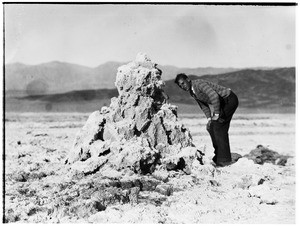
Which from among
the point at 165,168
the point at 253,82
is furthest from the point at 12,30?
the point at 253,82

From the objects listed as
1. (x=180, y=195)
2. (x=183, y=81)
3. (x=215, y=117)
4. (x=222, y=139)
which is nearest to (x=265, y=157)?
(x=222, y=139)

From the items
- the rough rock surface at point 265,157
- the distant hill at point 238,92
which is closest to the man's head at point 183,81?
the rough rock surface at point 265,157

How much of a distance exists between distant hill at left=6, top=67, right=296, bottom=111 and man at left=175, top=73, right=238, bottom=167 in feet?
28.3

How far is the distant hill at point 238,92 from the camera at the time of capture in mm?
15000

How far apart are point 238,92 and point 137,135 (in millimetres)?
12897

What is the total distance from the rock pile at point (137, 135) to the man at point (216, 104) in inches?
13.5

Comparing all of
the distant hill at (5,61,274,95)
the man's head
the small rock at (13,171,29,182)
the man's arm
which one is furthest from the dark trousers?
the distant hill at (5,61,274,95)

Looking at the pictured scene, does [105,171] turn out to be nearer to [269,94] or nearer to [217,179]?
[217,179]

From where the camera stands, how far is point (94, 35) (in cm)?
638

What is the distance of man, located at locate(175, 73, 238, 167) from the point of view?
493 centimetres

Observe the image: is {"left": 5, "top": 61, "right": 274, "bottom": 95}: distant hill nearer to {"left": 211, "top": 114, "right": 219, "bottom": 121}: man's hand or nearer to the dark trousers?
the dark trousers

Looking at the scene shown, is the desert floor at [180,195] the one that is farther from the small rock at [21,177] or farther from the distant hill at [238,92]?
the distant hill at [238,92]

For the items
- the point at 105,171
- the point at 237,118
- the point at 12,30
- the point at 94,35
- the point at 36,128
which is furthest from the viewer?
the point at 237,118

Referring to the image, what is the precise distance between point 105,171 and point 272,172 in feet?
7.50
